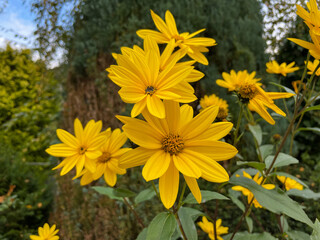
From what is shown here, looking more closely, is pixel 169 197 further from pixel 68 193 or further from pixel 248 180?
pixel 68 193

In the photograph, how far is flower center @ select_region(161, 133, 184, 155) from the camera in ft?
2.16

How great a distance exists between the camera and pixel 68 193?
2.81 m

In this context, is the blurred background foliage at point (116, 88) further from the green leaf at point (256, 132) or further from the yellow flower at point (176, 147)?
the yellow flower at point (176, 147)

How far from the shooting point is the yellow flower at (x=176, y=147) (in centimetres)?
62

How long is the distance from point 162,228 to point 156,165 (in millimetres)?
227

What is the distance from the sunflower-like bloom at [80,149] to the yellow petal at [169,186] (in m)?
0.32

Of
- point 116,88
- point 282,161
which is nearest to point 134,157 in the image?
point 282,161

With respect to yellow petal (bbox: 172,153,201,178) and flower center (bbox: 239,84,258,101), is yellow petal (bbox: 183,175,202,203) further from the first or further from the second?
flower center (bbox: 239,84,258,101)

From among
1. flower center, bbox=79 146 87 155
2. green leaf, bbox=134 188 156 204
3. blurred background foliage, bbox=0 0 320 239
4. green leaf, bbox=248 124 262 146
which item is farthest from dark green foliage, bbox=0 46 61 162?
green leaf, bbox=248 124 262 146

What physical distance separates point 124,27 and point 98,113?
1.10 metres

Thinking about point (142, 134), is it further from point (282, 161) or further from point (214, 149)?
point (282, 161)

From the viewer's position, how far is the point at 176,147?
67cm

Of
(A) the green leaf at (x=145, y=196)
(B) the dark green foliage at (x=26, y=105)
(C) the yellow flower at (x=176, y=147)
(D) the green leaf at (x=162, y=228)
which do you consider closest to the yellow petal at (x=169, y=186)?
(C) the yellow flower at (x=176, y=147)

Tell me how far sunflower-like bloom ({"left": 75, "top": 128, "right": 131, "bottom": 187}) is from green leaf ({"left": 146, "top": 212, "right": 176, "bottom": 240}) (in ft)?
0.77
